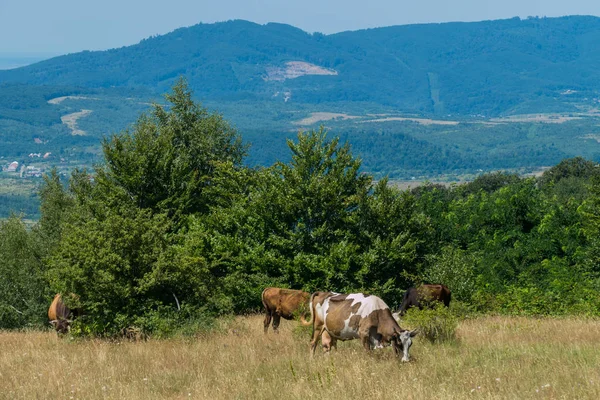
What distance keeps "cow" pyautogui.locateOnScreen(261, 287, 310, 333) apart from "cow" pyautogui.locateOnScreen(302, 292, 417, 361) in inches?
232

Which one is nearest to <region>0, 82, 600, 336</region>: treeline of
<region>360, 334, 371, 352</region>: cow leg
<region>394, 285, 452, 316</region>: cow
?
<region>394, 285, 452, 316</region>: cow

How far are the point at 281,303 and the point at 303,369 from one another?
8511 mm

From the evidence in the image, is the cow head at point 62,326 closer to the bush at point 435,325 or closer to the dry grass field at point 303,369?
the dry grass field at point 303,369

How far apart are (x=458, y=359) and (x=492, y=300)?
15459 mm

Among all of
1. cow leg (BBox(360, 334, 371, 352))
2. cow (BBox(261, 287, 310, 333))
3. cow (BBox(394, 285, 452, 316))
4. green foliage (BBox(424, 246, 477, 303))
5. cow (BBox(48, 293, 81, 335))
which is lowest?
green foliage (BBox(424, 246, 477, 303))

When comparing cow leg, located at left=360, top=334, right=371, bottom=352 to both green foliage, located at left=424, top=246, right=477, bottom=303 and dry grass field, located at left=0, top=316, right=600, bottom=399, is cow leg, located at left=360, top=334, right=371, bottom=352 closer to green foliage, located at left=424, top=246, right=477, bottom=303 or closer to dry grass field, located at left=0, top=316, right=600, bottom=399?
dry grass field, located at left=0, top=316, right=600, bottom=399

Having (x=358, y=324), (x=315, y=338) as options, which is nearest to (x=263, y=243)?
(x=315, y=338)

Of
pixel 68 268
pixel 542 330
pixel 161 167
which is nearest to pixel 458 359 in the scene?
pixel 542 330

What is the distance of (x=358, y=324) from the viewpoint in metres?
16.5

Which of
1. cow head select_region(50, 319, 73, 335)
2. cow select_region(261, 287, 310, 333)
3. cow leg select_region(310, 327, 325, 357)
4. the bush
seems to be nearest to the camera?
cow leg select_region(310, 327, 325, 357)

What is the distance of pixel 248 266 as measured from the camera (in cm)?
3459

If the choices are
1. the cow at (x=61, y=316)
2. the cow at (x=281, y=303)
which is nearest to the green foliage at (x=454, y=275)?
the cow at (x=281, y=303)

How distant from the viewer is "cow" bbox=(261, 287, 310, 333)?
2361cm

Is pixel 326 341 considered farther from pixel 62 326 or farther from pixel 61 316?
pixel 61 316
